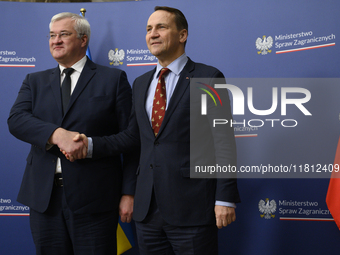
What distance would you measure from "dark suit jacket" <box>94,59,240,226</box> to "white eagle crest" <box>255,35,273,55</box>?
1.13 metres

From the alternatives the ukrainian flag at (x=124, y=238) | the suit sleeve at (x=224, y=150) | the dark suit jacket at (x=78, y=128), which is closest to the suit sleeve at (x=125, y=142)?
the dark suit jacket at (x=78, y=128)

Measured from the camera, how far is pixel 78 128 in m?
1.82

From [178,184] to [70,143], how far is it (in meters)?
0.61

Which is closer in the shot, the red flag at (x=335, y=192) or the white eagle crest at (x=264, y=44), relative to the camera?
the red flag at (x=335, y=192)

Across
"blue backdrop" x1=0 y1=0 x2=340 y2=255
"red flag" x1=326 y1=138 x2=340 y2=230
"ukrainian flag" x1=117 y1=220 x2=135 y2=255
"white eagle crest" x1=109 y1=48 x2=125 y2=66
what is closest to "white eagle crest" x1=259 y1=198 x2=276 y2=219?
"blue backdrop" x1=0 y1=0 x2=340 y2=255

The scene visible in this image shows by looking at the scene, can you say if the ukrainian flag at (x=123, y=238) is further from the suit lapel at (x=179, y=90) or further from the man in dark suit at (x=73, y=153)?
the suit lapel at (x=179, y=90)

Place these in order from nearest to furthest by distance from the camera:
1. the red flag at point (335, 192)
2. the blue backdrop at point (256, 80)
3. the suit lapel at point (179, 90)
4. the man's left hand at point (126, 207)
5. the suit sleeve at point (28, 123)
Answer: the suit lapel at point (179, 90) < the suit sleeve at point (28, 123) < the man's left hand at point (126, 207) < the red flag at point (335, 192) < the blue backdrop at point (256, 80)

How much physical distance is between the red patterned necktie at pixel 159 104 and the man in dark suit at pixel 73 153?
0.28 meters

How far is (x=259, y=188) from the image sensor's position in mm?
2604

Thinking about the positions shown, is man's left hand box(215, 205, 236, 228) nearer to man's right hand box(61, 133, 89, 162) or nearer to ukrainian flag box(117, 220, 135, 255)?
man's right hand box(61, 133, 89, 162)

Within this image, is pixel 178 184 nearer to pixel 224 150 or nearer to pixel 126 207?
pixel 224 150

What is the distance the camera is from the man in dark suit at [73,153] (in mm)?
1754

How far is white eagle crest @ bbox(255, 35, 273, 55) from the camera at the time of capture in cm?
262

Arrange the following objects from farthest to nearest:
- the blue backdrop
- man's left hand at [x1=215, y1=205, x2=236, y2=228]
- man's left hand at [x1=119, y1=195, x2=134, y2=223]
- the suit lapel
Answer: the blue backdrop < man's left hand at [x1=119, y1=195, x2=134, y2=223] < the suit lapel < man's left hand at [x1=215, y1=205, x2=236, y2=228]
